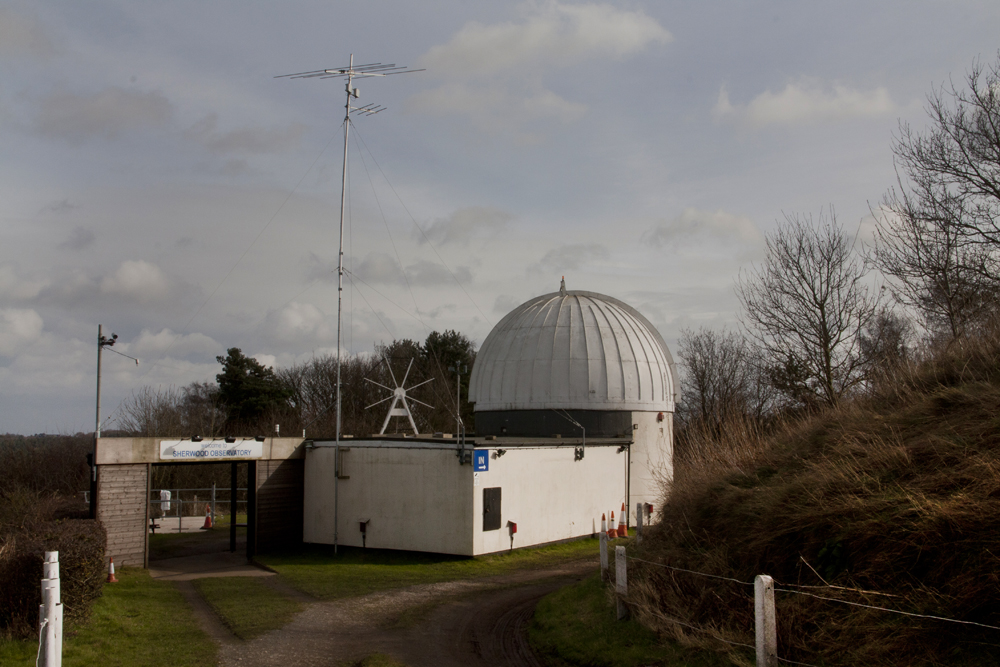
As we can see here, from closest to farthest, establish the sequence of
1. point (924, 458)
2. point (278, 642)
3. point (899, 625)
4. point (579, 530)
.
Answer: point (899, 625)
point (924, 458)
point (278, 642)
point (579, 530)

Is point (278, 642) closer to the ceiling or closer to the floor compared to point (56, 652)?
closer to the floor

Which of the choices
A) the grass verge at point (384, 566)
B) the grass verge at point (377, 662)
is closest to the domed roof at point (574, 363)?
the grass verge at point (384, 566)

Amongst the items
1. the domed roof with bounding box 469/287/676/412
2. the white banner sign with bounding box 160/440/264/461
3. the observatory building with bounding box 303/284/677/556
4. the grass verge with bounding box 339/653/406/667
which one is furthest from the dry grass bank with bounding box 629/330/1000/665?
the domed roof with bounding box 469/287/676/412

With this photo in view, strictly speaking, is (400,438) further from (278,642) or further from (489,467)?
(278,642)

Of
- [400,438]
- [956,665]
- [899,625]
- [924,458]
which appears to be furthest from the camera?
[400,438]

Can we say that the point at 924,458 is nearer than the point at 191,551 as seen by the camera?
Yes

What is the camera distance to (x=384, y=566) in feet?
61.1

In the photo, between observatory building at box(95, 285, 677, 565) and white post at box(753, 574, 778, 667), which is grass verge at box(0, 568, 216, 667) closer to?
observatory building at box(95, 285, 677, 565)

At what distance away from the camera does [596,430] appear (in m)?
27.1

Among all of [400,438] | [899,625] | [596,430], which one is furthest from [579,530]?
[899,625]

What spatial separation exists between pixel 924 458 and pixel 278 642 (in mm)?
9379

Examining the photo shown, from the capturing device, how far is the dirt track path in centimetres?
1048

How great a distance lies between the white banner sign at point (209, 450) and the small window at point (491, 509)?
22.4 ft

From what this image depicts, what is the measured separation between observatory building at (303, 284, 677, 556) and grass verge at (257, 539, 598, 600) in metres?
0.35
